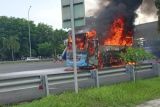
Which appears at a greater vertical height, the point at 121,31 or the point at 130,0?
the point at 130,0

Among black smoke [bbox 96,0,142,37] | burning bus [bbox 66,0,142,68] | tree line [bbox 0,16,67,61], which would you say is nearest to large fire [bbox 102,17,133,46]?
burning bus [bbox 66,0,142,68]

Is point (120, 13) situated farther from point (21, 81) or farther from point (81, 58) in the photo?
point (21, 81)

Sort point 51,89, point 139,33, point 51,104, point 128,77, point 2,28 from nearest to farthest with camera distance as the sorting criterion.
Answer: point 51,104 < point 51,89 < point 128,77 < point 139,33 < point 2,28

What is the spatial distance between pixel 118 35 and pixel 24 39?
83.0 metres

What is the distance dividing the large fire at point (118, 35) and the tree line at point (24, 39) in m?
66.7

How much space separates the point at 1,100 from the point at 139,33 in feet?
81.8

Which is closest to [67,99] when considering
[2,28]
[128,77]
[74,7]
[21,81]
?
[21,81]

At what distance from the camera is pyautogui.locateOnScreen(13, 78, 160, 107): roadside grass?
37.6 ft

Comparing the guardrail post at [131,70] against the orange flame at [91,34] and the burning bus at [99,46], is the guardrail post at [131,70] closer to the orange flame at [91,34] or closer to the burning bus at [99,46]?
the burning bus at [99,46]

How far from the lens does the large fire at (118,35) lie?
115 ft

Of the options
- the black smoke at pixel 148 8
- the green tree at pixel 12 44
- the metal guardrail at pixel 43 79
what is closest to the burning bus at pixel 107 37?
the black smoke at pixel 148 8

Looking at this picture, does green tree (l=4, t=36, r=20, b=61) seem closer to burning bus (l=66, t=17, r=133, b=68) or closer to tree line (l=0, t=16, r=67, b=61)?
tree line (l=0, t=16, r=67, b=61)

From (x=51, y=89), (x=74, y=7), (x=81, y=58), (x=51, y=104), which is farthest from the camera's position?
(x=81, y=58)

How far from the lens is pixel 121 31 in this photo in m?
36.1
